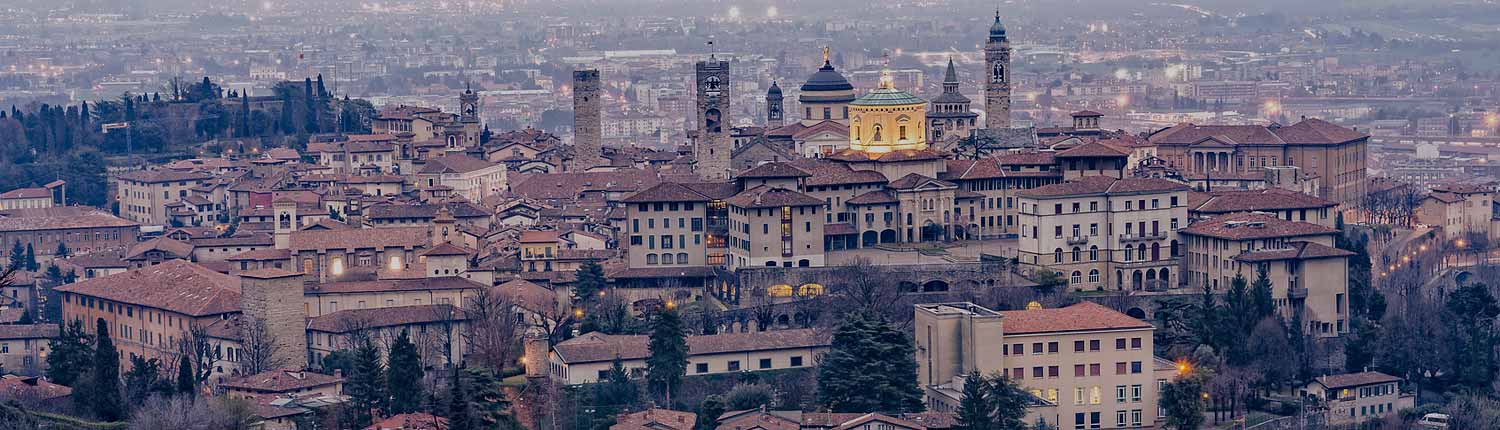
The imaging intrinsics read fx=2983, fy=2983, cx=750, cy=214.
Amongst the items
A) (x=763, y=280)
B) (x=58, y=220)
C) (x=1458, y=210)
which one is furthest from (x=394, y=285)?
(x=1458, y=210)

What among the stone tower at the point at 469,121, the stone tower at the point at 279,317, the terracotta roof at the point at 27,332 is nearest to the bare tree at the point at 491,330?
the stone tower at the point at 279,317

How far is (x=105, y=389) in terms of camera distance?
2048 inches

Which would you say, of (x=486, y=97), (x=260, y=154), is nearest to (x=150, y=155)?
(x=260, y=154)

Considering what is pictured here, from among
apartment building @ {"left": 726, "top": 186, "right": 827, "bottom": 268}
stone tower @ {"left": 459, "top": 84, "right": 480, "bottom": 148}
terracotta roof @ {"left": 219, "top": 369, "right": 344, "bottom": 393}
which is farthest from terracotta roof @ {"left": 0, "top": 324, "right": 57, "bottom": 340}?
stone tower @ {"left": 459, "top": 84, "right": 480, "bottom": 148}

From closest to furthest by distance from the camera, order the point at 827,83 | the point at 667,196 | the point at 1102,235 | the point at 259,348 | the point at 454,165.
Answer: the point at 259,348 < the point at 1102,235 < the point at 667,196 < the point at 454,165 < the point at 827,83

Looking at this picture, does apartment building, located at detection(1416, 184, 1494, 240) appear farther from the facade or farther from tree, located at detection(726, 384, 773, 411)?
tree, located at detection(726, 384, 773, 411)

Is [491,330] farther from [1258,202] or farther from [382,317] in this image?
[1258,202]

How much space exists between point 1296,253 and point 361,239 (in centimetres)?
1956

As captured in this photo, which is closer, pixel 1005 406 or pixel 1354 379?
pixel 1005 406

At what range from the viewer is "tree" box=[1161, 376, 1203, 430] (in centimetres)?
5225

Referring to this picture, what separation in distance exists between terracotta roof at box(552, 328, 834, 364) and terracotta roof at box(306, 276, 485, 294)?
459 centimetres

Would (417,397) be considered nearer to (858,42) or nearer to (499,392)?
(499,392)

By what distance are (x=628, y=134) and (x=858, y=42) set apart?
2300 inches

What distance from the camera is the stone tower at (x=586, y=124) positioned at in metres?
83.4
